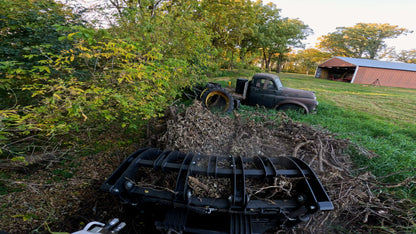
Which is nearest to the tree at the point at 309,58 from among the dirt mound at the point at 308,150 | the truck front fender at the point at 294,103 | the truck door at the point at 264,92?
the truck front fender at the point at 294,103

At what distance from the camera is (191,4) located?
5270mm

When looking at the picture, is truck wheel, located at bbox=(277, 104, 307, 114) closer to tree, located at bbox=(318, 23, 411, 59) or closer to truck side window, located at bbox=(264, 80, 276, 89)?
truck side window, located at bbox=(264, 80, 276, 89)

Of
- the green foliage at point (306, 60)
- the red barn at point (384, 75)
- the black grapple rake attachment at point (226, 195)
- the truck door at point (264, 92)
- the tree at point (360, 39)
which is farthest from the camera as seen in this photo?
the green foliage at point (306, 60)

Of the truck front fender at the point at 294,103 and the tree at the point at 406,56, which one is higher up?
the tree at the point at 406,56

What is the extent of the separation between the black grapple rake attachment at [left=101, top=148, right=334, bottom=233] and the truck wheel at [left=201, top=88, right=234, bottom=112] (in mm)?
3795

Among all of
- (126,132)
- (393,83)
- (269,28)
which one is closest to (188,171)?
(126,132)

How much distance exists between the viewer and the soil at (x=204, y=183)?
2.02 m

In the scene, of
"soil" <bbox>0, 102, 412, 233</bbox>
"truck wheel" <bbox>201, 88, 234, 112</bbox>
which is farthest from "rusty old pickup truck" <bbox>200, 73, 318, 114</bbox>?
"soil" <bbox>0, 102, 412, 233</bbox>

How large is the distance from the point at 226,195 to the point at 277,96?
5.22m

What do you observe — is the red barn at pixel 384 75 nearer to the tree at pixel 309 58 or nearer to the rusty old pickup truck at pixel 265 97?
the tree at pixel 309 58

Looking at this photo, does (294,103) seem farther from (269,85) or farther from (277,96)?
(269,85)

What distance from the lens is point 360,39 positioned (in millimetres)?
32531

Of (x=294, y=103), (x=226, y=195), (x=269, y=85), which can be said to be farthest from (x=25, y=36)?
(x=294, y=103)

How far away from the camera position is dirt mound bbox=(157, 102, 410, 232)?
208cm
